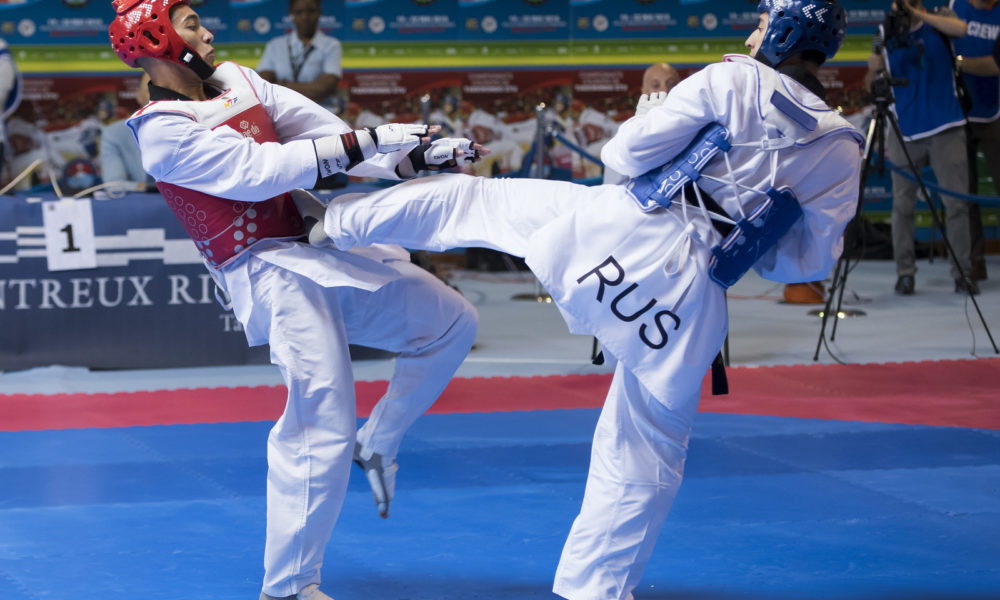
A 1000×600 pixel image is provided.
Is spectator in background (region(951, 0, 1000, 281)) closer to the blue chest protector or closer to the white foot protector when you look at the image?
the blue chest protector

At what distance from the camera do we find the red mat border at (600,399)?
16.9 feet

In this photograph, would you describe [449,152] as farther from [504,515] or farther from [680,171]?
[504,515]

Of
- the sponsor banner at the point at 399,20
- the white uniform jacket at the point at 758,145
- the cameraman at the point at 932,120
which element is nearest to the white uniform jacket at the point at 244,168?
the white uniform jacket at the point at 758,145

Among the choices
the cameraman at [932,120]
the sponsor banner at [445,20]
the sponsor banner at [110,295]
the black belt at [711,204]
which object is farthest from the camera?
the sponsor banner at [445,20]

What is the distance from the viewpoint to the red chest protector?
2.93m

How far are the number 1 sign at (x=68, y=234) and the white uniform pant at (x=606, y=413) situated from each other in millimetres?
3744

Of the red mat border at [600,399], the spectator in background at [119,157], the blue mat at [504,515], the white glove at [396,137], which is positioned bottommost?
the red mat border at [600,399]

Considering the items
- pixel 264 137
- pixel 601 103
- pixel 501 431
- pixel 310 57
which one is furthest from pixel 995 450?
pixel 601 103

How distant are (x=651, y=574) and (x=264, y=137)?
5.59 feet

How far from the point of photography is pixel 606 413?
2844mm

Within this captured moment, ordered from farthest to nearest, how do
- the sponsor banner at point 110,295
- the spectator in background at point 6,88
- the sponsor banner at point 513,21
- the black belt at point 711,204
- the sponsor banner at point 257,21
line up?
the sponsor banner at point 513,21
the sponsor banner at point 257,21
the spectator in background at point 6,88
the sponsor banner at point 110,295
the black belt at point 711,204

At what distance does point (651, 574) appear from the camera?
3240mm

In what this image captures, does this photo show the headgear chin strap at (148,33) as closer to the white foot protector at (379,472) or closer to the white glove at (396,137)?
the white glove at (396,137)

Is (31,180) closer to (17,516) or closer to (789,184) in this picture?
(17,516)
